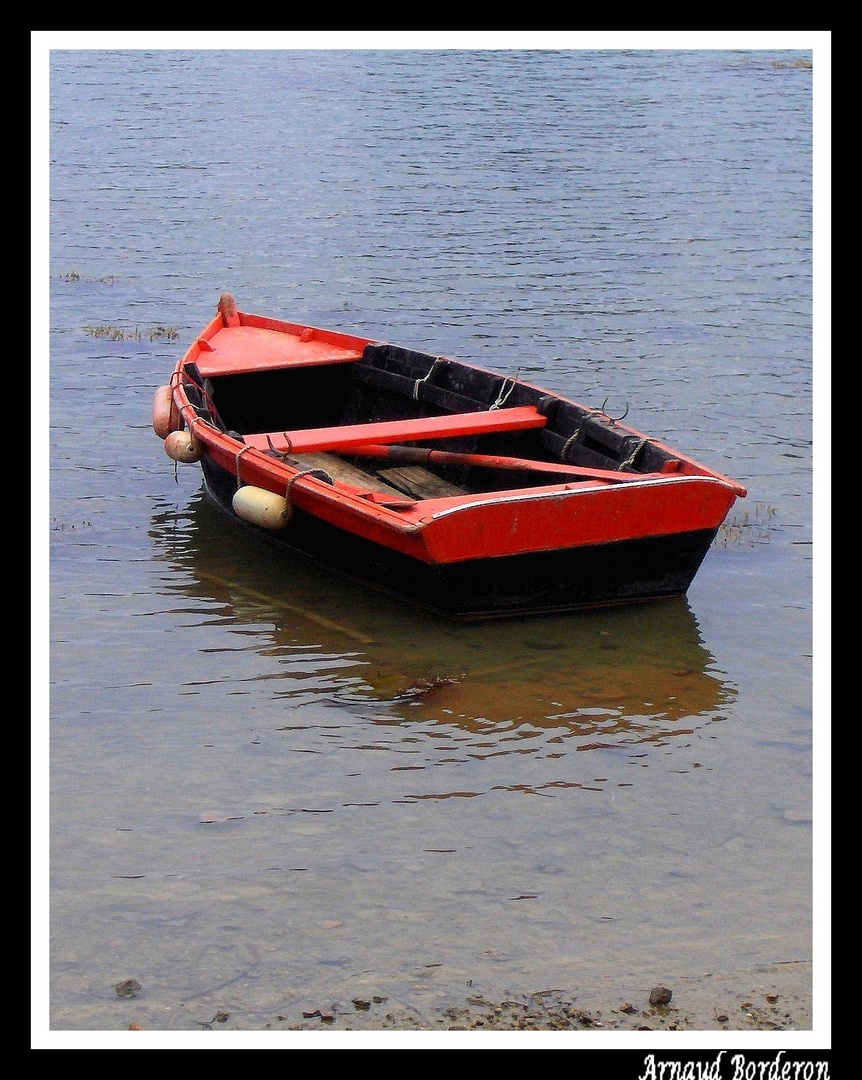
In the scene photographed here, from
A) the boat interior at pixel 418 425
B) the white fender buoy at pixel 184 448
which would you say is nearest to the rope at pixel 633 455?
the boat interior at pixel 418 425

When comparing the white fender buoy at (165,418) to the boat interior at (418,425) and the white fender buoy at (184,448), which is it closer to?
the boat interior at (418,425)

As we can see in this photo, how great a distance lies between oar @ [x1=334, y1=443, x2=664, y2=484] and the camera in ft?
31.5

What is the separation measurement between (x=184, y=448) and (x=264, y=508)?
5.23 feet

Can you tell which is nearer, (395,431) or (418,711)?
(418,711)

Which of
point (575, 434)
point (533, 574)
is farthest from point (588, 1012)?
point (575, 434)

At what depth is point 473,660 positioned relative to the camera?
29.7ft

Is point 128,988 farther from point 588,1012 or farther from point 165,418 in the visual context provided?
point 165,418

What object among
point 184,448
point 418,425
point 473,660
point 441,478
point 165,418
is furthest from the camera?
point 165,418

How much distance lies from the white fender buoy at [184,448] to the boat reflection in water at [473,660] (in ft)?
3.39

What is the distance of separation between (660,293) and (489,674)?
1206cm

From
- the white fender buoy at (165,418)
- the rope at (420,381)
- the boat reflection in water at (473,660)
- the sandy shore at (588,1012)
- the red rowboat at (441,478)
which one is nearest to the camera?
the sandy shore at (588,1012)

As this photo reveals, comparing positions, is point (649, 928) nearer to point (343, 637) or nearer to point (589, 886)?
point (589, 886)

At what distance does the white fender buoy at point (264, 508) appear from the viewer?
Result: 995 centimetres

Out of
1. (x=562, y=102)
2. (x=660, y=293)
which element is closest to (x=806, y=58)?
(x=562, y=102)
